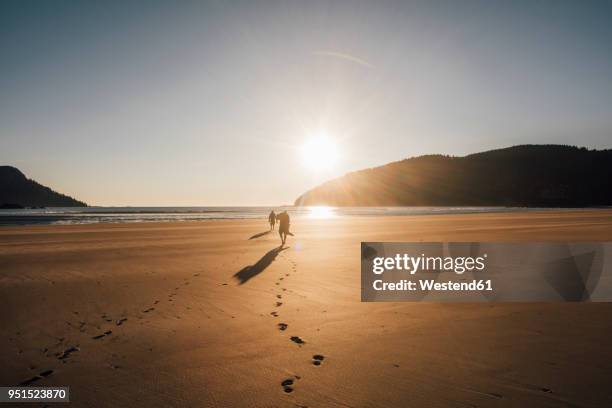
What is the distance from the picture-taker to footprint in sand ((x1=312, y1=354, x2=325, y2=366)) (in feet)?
15.1

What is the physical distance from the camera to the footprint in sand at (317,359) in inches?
181

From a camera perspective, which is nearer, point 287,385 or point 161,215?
point 287,385

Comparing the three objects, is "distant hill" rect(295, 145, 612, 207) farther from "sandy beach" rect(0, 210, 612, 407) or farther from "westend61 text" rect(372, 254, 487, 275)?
"sandy beach" rect(0, 210, 612, 407)

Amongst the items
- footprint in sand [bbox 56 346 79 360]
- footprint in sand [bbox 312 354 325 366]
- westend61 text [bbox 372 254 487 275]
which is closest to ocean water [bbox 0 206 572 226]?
westend61 text [bbox 372 254 487 275]

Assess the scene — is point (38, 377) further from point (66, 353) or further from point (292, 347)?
point (292, 347)

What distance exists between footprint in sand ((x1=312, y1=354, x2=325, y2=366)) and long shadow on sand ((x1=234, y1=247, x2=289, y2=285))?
5.44m

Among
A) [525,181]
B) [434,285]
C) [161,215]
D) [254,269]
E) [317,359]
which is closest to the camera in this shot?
[317,359]

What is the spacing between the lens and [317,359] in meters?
4.73

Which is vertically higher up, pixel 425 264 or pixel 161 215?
pixel 161 215

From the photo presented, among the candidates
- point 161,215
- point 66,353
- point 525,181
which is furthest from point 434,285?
point 525,181

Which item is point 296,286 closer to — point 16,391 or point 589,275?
point 16,391

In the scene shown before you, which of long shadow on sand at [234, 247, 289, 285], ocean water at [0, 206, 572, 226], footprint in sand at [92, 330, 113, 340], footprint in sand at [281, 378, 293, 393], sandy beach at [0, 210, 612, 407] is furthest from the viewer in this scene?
ocean water at [0, 206, 572, 226]

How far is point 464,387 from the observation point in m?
3.86

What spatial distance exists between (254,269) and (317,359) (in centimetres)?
763
